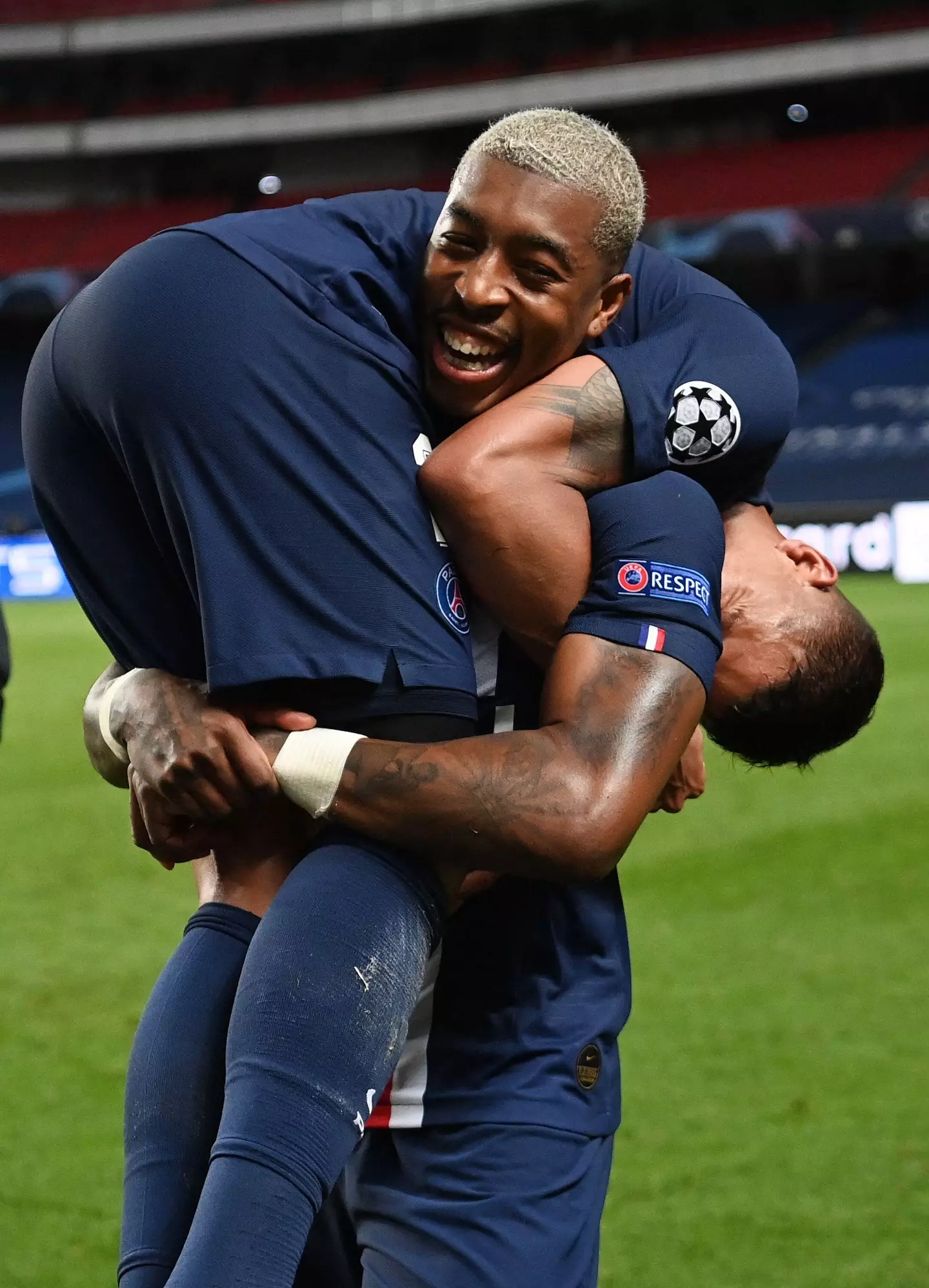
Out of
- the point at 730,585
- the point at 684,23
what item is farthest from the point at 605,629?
the point at 684,23

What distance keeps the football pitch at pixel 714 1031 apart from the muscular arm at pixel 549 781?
142 centimetres

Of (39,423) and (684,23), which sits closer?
(39,423)

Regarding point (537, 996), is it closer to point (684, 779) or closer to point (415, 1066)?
point (415, 1066)

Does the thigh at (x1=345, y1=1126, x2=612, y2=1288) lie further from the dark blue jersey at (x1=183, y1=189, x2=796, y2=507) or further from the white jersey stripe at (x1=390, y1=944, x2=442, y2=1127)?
the dark blue jersey at (x1=183, y1=189, x2=796, y2=507)

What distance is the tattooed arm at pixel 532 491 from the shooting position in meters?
1.95

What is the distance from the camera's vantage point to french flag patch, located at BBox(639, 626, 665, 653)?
1.86m

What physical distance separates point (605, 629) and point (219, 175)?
30422 millimetres

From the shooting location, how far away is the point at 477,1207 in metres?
2.02

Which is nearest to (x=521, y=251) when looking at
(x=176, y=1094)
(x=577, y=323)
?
(x=577, y=323)

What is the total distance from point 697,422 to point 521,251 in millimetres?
313

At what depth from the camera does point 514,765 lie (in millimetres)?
1809

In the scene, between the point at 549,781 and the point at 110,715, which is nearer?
the point at 549,781

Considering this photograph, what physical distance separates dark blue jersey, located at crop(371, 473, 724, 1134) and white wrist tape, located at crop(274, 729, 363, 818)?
342 millimetres

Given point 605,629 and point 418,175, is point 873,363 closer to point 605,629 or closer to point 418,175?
point 418,175
